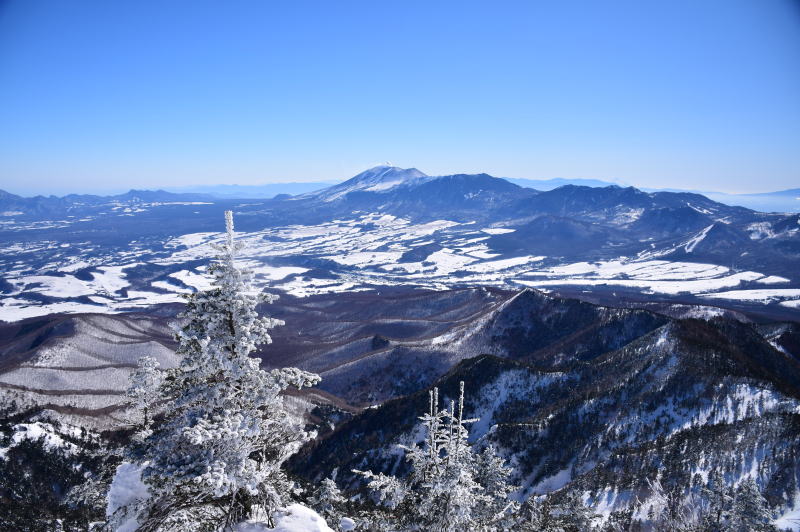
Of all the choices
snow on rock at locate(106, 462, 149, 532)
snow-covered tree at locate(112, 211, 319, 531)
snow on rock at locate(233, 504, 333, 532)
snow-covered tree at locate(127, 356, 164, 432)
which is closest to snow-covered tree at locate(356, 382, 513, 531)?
snow on rock at locate(233, 504, 333, 532)

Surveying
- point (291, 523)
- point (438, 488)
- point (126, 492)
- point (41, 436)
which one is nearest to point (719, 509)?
point (438, 488)

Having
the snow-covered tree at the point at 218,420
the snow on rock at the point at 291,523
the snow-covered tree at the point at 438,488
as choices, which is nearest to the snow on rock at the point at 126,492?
the snow-covered tree at the point at 218,420

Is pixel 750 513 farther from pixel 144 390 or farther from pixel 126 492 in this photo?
pixel 144 390

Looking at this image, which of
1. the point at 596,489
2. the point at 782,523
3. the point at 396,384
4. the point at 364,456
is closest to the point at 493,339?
the point at 396,384

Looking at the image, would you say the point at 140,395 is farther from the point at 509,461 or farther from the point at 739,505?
the point at 509,461

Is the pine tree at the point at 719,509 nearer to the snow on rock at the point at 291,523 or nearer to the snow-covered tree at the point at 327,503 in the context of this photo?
the snow on rock at the point at 291,523

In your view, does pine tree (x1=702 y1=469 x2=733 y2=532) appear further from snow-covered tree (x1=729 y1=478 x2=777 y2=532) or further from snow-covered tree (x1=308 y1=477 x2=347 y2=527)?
snow-covered tree (x1=308 y1=477 x2=347 y2=527)
